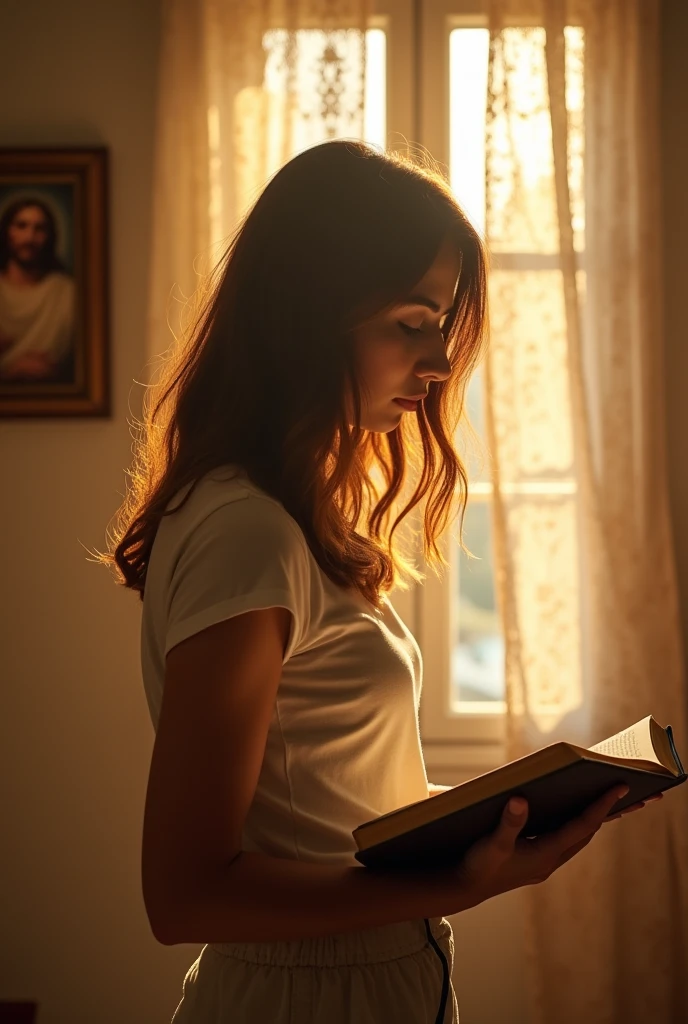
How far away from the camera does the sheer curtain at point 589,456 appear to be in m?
2.37

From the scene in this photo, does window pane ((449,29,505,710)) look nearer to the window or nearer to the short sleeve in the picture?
the window

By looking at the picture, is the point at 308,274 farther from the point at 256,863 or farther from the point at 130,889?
the point at 130,889

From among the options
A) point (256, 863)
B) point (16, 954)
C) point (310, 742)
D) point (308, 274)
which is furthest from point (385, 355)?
point (16, 954)

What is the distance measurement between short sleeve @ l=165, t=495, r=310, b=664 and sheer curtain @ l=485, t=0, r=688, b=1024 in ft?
5.40

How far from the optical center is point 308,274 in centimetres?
92

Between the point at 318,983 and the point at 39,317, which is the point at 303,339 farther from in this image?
the point at 39,317

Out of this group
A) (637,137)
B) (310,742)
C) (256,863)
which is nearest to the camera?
(256,863)

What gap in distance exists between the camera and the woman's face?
95 cm

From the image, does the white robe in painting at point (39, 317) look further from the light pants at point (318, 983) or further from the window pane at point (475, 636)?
the light pants at point (318, 983)

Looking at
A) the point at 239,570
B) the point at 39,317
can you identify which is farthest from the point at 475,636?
the point at 239,570

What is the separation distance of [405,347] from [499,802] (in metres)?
0.44

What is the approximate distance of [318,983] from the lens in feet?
3.08

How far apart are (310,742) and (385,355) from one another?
0.37m

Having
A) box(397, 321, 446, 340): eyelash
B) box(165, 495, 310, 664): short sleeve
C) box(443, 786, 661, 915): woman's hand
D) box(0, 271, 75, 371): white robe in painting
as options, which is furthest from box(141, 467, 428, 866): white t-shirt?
box(0, 271, 75, 371): white robe in painting
